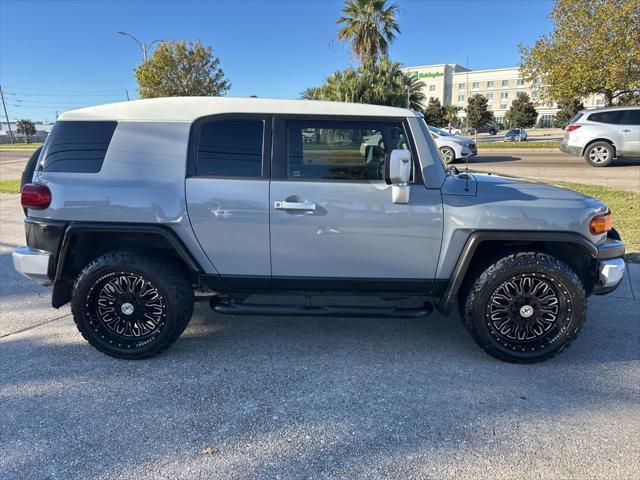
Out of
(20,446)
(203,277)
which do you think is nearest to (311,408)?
(203,277)

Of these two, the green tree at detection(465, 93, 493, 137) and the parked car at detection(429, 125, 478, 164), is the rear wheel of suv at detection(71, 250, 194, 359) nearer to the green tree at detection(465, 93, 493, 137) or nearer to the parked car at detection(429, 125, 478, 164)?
the parked car at detection(429, 125, 478, 164)

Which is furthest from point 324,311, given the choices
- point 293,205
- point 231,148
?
point 231,148

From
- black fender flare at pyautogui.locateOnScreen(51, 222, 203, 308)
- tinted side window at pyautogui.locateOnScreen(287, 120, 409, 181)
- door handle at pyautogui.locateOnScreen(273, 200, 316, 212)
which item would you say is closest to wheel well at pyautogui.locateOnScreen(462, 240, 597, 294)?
tinted side window at pyautogui.locateOnScreen(287, 120, 409, 181)

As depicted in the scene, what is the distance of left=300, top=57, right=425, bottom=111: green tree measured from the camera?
1200 inches

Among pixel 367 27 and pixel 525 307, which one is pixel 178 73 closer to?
pixel 367 27

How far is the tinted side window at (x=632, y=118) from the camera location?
Result: 42.8 feet

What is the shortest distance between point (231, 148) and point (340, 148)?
2.60 feet

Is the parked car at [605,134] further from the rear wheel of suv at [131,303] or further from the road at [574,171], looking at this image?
the rear wheel of suv at [131,303]

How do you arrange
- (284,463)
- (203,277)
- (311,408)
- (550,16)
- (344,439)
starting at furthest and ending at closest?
(550,16)
(203,277)
(311,408)
(344,439)
(284,463)

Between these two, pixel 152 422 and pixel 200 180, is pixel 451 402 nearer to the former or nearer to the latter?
pixel 152 422

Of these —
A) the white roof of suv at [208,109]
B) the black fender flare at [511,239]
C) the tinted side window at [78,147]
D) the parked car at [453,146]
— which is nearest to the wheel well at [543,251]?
the black fender flare at [511,239]

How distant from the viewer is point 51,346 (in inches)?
142

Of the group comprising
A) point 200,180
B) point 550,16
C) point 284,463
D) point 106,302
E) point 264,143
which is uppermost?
point 550,16

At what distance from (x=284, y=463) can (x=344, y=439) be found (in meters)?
0.37
